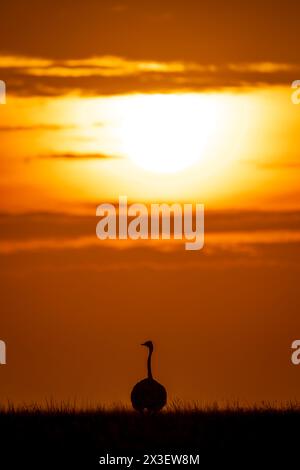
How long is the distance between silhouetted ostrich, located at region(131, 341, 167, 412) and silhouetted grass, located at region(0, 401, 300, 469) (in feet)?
13.3

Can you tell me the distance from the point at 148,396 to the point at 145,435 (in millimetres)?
7095

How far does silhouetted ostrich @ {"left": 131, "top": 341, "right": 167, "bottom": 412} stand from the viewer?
Answer: 41.4 metres

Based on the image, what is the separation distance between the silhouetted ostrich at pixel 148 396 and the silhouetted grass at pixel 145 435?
4.05 metres

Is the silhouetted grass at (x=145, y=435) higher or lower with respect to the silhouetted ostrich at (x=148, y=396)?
lower

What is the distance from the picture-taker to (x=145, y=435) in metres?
34.7

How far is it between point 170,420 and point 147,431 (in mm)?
1373

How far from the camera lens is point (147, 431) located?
3500 centimetres

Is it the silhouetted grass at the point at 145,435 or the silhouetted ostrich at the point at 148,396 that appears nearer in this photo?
the silhouetted grass at the point at 145,435

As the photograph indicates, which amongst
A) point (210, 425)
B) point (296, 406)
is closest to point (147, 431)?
point (210, 425)

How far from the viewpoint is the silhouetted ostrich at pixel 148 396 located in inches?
1630
